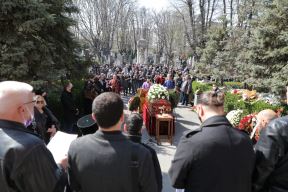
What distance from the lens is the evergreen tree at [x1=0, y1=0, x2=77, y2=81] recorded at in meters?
9.80

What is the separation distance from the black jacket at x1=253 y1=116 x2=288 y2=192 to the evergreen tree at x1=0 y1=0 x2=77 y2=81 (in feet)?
26.7

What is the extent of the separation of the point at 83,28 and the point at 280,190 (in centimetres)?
3821

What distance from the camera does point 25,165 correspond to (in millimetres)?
2371

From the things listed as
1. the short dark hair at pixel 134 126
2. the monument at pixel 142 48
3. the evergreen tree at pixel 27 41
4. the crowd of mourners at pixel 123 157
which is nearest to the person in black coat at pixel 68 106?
the evergreen tree at pixel 27 41

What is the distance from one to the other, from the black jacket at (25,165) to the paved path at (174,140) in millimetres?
4718

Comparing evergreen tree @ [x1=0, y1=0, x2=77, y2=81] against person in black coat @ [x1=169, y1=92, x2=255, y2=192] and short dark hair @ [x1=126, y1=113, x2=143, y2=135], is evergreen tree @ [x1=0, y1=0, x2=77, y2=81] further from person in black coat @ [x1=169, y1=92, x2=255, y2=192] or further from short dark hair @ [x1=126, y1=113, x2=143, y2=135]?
person in black coat @ [x1=169, y1=92, x2=255, y2=192]

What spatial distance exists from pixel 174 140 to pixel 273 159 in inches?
332

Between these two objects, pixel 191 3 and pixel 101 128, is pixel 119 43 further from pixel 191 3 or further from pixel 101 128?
pixel 101 128

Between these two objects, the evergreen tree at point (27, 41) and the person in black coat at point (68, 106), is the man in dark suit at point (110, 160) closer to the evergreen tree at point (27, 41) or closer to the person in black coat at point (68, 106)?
the person in black coat at point (68, 106)

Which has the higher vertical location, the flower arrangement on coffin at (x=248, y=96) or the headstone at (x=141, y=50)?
the headstone at (x=141, y=50)

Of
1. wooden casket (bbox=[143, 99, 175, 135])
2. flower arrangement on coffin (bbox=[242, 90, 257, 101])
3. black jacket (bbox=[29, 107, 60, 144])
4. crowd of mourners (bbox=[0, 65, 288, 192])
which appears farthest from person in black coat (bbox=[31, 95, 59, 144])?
flower arrangement on coffin (bbox=[242, 90, 257, 101])

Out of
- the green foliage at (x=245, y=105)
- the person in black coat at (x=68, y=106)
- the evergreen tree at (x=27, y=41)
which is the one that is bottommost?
the green foliage at (x=245, y=105)

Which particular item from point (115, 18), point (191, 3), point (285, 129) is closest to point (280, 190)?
point (285, 129)

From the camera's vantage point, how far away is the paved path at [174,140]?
26.0 feet
